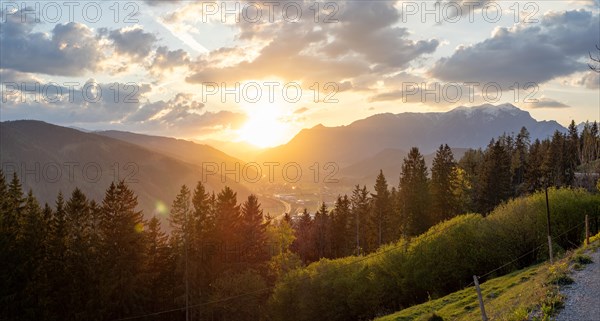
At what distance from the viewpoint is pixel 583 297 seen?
23.5 meters

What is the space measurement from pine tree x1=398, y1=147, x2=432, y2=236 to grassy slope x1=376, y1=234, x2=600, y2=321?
43905mm

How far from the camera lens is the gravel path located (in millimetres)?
21278

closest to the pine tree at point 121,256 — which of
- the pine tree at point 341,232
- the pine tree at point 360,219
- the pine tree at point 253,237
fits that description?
the pine tree at point 253,237

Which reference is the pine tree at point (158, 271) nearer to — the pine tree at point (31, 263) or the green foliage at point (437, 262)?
the pine tree at point (31, 263)

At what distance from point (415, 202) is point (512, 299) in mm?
59982

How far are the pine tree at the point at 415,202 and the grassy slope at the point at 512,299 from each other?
4391 cm

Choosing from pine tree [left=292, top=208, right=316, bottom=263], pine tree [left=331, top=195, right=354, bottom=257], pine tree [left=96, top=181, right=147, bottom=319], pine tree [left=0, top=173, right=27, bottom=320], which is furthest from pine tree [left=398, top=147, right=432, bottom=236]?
pine tree [left=0, top=173, right=27, bottom=320]

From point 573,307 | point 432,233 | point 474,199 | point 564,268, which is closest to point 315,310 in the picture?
point 432,233

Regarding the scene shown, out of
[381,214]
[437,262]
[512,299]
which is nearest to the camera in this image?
[512,299]

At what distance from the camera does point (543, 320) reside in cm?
2089

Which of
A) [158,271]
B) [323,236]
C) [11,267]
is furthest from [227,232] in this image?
[323,236]

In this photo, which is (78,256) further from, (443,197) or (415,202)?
(443,197)

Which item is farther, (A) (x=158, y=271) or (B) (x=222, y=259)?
(B) (x=222, y=259)

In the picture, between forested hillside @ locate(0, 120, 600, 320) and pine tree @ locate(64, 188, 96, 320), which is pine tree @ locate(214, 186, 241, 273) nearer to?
forested hillside @ locate(0, 120, 600, 320)
